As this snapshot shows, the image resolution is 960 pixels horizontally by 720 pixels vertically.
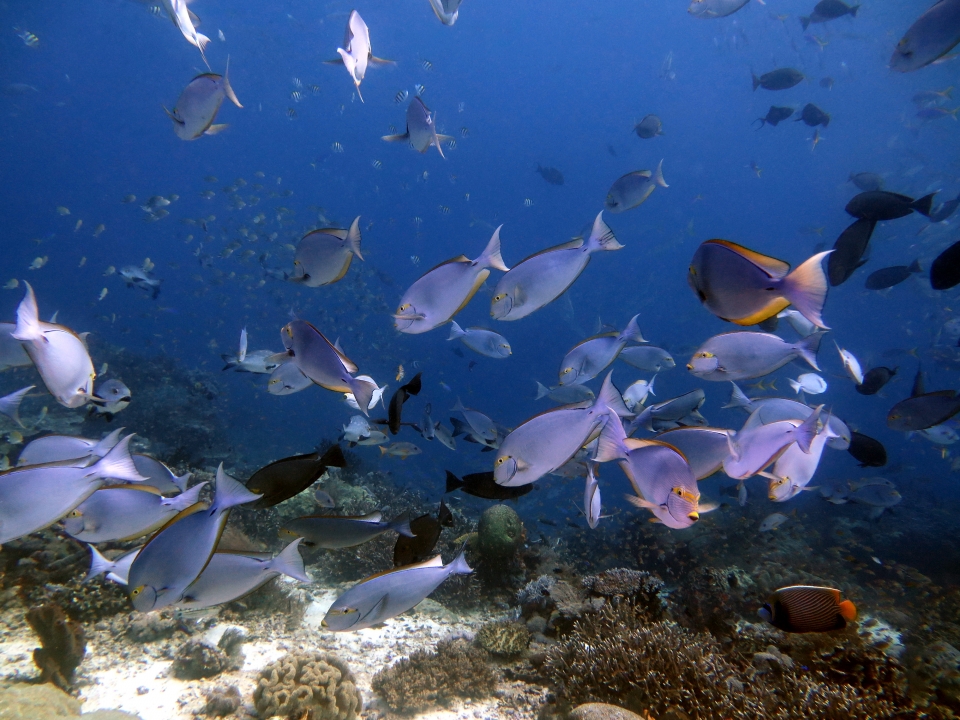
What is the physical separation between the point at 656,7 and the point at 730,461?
196 ft

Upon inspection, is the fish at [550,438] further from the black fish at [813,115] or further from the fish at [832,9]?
the fish at [832,9]

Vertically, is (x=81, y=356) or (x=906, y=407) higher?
(x=81, y=356)

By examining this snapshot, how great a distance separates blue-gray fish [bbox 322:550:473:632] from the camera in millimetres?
2361

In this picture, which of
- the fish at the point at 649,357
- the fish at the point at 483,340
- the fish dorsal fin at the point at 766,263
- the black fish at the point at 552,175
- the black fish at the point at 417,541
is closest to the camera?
the fish dorsal fin at the point at 766,263

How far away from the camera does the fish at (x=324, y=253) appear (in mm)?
2908

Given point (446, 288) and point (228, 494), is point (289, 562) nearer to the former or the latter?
point (228, 494)

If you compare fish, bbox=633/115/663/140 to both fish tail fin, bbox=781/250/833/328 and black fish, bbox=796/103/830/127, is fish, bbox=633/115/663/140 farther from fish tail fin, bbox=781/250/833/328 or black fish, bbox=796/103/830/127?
fish tail fin, bbox=781/250/833/328

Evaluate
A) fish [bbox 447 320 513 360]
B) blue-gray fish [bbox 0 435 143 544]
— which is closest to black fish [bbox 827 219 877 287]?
fish [bbox 447 320 513 360]

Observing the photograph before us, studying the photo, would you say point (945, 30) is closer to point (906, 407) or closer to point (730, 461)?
point (906, 407)

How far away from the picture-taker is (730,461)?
8.52 feet

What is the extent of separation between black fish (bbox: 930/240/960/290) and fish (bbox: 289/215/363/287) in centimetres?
458

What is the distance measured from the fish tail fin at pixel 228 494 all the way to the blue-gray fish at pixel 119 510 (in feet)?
1.66

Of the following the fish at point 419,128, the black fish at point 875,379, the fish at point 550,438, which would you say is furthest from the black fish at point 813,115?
the fish at point 550,438

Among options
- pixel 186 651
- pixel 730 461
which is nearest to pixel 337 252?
pixel 730 461
